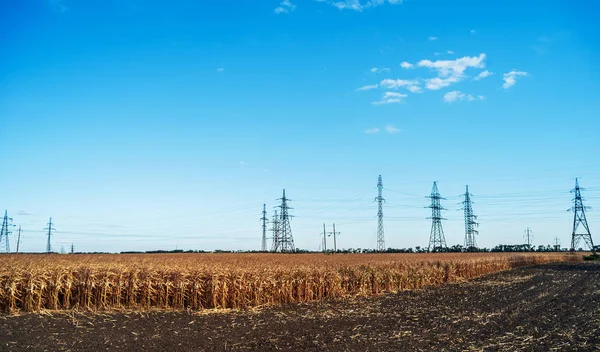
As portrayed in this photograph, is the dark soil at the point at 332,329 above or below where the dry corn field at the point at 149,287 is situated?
below

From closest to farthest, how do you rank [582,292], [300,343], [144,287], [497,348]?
[497,348] < [300,343] < [144,287] < [582,292]

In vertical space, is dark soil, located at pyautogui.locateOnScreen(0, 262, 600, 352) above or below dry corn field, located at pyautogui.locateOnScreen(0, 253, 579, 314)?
below

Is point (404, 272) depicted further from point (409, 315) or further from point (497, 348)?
point (497, 348)

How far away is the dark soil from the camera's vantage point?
13.0 metres

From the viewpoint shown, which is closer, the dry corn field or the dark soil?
the dark soil

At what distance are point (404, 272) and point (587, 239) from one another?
78.4m

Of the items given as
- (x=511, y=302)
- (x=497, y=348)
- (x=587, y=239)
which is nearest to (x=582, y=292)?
(x=511, y=302)

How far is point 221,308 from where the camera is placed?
69.4 ft

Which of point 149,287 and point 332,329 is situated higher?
point 149,287

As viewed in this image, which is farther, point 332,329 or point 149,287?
point 149,287

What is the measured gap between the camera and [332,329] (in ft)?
51.1

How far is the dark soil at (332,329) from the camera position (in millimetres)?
12969

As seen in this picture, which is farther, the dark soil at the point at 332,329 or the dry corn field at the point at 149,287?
the dry corn field at the point at 149,287

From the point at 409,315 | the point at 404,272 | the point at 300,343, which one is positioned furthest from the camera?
the point at 404,272
